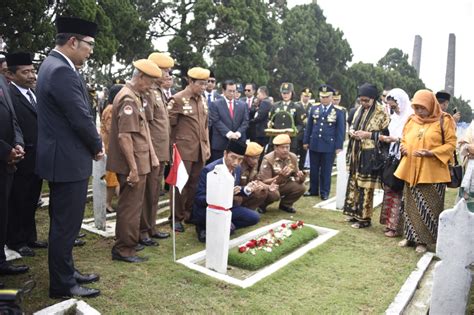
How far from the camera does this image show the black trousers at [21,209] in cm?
428

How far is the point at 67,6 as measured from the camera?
10.7m

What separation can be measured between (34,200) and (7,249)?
56cm

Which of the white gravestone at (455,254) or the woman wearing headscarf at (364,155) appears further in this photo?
the woman wearing headscarf at (364,155)

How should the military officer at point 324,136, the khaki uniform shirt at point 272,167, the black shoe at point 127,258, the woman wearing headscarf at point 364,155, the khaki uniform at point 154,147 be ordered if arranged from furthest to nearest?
1. the military officer at point 324,136
2. the khaki uniform shirt at point 272,167
3. the woman wearing headscarf at point 364,155
4. the khaki uniform at point 154,147
5. the black shoe at point 127,258

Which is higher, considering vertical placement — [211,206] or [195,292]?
[211,206]

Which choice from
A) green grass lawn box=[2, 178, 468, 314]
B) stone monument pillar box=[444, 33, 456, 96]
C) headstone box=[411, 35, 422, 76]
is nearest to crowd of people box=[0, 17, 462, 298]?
green grass lawn box=[2, 178, 468, 314]

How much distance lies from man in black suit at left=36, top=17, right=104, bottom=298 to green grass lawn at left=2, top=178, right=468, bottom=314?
0.39m

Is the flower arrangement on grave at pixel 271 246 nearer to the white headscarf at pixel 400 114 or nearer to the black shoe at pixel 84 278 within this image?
the black shoe at pixel 84 278

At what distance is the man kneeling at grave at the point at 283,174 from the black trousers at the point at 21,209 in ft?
10.3

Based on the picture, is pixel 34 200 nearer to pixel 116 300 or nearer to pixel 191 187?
pixel 116 300

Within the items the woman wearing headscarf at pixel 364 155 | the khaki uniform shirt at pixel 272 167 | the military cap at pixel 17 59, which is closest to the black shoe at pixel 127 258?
the military cap at pixel 17 59

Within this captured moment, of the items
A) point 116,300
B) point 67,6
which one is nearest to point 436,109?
point 116,300

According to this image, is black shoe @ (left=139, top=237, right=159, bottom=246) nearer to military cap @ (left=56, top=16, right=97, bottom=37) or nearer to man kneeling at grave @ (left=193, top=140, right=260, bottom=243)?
man kneeling at grave @ (left=193, top=140, right=260, bottom=243)

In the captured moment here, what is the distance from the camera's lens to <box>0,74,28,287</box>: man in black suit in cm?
352
